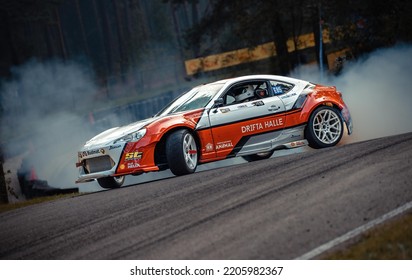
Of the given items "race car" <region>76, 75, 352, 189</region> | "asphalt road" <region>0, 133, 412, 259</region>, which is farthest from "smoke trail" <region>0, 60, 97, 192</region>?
"asphalt road" <region>0, 133, 412, 259</region>

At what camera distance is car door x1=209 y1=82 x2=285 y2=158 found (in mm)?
Answer: 9941

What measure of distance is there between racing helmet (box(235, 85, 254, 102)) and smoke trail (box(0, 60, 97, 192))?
10.6 m

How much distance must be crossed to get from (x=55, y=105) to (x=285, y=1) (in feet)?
37.0

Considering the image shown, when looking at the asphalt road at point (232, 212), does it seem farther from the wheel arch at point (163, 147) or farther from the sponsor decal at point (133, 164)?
the wheel arch at point (163, 147)

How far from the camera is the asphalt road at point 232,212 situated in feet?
18.5

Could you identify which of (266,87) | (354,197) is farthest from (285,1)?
(354,197)

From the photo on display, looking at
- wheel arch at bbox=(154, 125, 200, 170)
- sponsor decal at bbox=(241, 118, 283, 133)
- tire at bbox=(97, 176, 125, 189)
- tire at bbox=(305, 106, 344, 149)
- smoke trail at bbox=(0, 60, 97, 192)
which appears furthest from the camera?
smoke trail at bbox=(0, 60, 97, 192)

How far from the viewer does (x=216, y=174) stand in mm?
9164

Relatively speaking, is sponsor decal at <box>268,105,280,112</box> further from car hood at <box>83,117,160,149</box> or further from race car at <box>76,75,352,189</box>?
car hood at <box>83,117,160,149</box>

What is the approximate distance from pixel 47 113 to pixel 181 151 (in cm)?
1900

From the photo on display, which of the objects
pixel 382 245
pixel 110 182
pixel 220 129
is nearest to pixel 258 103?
pixel 220 129

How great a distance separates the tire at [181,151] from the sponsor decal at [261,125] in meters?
0.79
